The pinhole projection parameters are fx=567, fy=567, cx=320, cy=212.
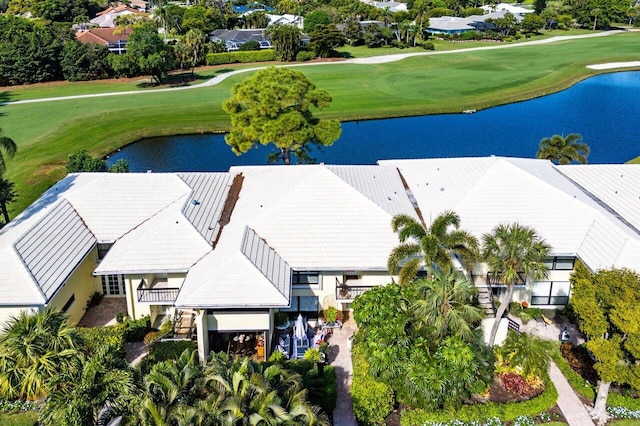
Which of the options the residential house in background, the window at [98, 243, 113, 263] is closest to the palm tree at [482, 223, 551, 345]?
the window at [98, 243, 113, 263]

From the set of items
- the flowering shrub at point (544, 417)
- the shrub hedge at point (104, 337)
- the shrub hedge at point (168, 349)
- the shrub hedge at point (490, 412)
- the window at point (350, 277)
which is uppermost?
the window at point (350, 277)

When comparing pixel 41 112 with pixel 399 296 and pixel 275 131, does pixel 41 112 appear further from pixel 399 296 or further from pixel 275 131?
pixel 399 296

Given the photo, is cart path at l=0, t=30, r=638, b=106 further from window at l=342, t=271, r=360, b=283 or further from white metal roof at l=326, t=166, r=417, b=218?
window at l=342, t=271, r=360, b=283

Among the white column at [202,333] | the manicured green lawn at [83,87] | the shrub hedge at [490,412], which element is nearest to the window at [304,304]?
the white column at [202,333]

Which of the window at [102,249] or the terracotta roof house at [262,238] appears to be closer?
the terracotta roof house at [262,238]

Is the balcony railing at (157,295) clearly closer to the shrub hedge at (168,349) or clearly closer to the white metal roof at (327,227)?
the shrub hedge at (168,349)
